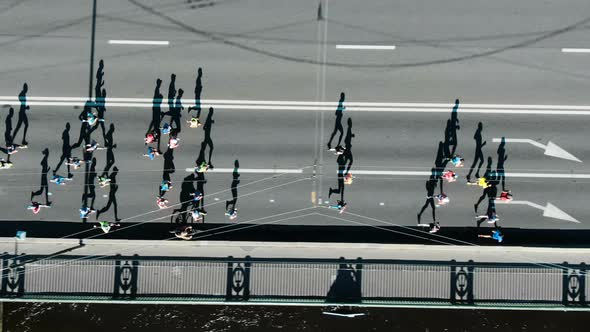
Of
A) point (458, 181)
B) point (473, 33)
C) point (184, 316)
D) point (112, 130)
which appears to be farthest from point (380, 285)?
point (112, 130)

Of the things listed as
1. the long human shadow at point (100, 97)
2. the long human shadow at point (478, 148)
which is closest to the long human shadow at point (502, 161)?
the long human shadow at point (478, 148)

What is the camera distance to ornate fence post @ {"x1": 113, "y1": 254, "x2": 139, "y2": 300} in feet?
64.6

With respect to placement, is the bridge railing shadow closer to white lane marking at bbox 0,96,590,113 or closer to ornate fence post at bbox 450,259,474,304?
ornate fence post at bbox 450,259,474,304

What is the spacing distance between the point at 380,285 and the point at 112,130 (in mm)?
13678

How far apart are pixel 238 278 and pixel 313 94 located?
Answer: 8.75 m

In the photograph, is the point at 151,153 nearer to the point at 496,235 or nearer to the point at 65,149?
the point at 65,149

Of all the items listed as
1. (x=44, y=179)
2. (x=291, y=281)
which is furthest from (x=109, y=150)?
(x=291, y=281)

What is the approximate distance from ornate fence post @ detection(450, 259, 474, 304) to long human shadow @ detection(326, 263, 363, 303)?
3.95 meters

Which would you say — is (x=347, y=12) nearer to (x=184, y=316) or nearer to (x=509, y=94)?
(x=509, y=94)

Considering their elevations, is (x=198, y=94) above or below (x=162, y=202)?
above

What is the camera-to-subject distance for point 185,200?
20781 mm

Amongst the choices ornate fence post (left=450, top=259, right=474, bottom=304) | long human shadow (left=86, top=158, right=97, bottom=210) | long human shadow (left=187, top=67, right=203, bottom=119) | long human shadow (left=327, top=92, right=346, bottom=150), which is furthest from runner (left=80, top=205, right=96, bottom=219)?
ornate fence post (left=450, top=259, right=474, bottom=304)

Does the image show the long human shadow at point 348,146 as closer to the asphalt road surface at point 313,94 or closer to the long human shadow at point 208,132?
the asphalt road surface at point 313,94

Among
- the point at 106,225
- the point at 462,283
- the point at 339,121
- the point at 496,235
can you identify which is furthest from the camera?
the point at 339,121
